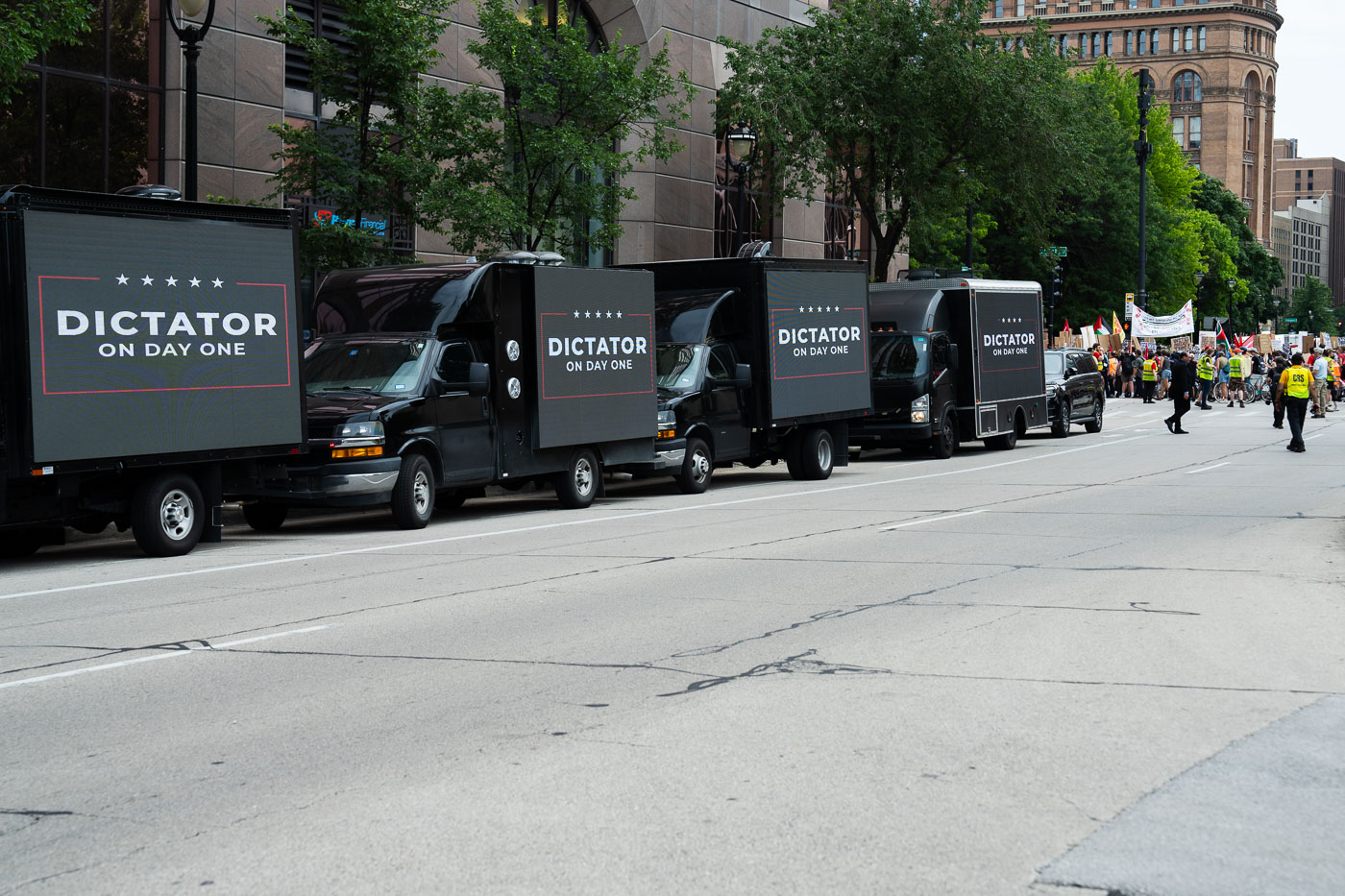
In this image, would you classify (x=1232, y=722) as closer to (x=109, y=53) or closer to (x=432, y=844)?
(x=432, y=844)

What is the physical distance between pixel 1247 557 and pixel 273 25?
47.4 feet

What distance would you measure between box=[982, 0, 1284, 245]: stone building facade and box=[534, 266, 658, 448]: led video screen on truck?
135554 mm

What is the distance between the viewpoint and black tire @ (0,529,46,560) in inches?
549

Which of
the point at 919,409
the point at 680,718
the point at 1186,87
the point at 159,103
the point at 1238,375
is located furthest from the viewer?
the point at 1186,87

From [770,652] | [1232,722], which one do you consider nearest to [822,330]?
[770,652]

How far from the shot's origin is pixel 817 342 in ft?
74.8

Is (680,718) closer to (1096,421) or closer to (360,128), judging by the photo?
(360,128)

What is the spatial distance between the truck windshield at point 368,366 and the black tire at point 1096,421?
22.4m

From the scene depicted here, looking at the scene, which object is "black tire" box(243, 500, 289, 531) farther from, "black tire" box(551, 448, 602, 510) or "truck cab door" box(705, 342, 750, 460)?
"truck cab door" box(705, 342, 750, 460)

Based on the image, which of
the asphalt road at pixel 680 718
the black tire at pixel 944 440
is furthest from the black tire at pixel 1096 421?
the asphalt road at pixel 680 718

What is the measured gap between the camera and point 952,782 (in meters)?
5.72

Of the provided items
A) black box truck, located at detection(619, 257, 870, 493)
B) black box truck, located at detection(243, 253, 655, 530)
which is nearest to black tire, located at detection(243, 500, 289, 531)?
black box truck, located at detection(243, 253, 655, 530)

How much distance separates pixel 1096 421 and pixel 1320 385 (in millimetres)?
12103

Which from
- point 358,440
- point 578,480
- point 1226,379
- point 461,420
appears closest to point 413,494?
point 358,440
